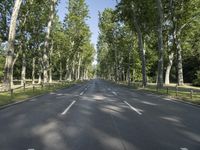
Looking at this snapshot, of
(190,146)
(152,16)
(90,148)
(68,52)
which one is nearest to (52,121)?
(90,148)

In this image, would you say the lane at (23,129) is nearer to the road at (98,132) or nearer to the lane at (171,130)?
the road at (98,132)

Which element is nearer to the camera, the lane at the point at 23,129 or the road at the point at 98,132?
the road at the point at 98,132

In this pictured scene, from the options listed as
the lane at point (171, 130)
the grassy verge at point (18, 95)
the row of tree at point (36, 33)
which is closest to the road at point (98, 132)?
the lane at point (171, 130)

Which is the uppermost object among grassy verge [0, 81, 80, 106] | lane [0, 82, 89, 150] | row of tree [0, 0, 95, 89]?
row of tree [0, 0, 95, 89]

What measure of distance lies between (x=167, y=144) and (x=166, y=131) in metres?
1.85

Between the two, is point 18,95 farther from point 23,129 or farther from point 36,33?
point 36,33

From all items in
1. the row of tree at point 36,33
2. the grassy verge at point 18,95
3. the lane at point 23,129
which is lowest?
the lane at point 23,129

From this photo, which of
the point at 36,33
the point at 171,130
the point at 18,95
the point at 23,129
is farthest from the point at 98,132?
the point at 36,33

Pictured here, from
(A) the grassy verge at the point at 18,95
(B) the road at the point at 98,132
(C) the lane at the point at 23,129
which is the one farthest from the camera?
(A) the grassy verge at the point at 18,95

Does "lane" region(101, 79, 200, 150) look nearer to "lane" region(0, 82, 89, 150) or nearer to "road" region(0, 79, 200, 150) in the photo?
"road" region(0, 79, 200, 150)

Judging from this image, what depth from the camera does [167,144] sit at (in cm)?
806

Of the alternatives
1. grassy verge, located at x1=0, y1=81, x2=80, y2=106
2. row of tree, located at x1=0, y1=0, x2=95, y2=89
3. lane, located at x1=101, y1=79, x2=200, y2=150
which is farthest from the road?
row of tree, located at x1=0, y1=0, x2=95, y2=89

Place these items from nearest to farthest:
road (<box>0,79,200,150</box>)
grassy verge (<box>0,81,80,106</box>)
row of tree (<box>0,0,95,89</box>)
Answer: road (<box>0,79,200,150</box>) → grassy verge (<box>0,81,80,106</box>) → row of tree (<box>0,0,95,89</box>)

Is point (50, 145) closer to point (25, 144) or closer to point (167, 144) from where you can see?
point (25, 144)
